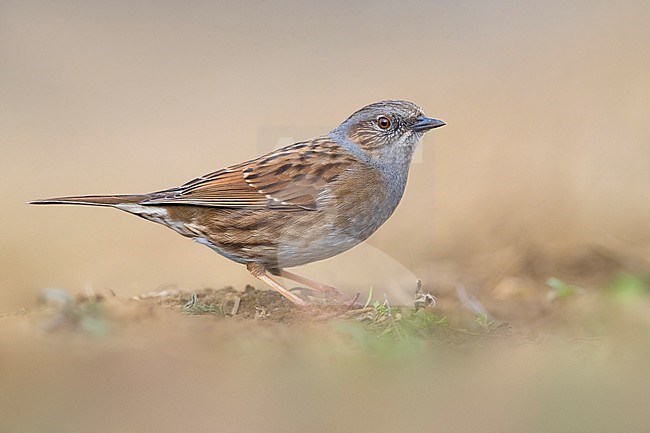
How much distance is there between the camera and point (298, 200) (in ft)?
19.0

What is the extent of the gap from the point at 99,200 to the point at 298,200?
135cm

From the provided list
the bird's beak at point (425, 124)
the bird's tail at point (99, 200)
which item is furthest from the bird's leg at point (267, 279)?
the bird's beak at point (425, 124)

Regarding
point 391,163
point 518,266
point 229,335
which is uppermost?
point 391,163

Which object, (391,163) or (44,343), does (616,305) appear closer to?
(391,163)

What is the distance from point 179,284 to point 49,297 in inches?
49.8

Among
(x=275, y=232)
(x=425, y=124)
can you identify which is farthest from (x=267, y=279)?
(x=425, y=124)

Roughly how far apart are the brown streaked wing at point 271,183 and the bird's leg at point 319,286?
1.88 ft

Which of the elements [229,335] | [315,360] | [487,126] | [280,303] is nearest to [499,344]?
[315,360]

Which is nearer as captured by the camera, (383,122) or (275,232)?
(275,232)

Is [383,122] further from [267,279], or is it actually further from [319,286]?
[267,279]

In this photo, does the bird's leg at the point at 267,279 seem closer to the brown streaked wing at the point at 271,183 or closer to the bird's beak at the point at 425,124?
the brown streaked wing at the point at 271,183

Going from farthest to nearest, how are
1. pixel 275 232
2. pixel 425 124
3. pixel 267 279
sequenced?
pixel 425 124 < pixel 267 279 < pixel 275 232

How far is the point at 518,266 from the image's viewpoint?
7176mm

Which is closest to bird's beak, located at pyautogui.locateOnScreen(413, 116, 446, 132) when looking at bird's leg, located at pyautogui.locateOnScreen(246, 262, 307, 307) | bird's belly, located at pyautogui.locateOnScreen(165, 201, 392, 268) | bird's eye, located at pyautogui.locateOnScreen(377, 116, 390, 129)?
bird's eye, located at pyautogui.locateOnScreen(377, 116, 390, 129)
